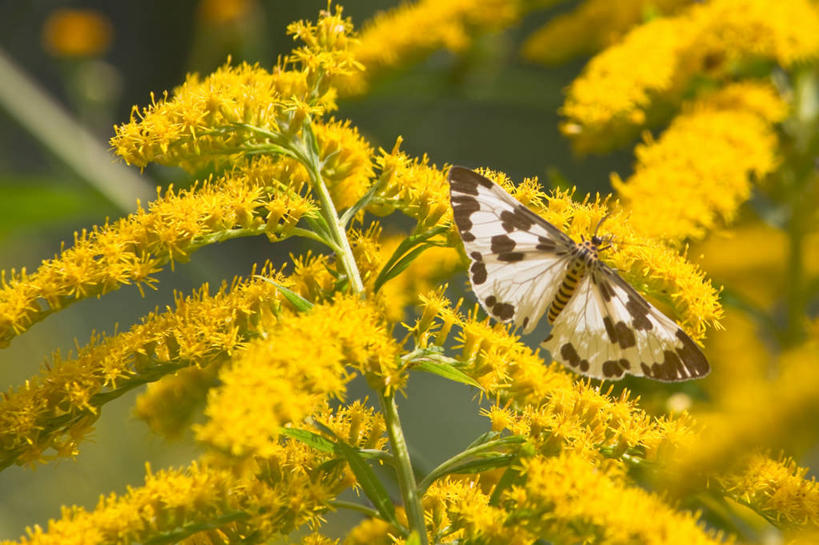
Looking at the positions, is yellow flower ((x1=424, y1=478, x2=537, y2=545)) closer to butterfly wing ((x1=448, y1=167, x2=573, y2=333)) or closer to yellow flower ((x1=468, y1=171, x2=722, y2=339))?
butterfly wing ((x1=448, y1=167, x2=573, y2=333))

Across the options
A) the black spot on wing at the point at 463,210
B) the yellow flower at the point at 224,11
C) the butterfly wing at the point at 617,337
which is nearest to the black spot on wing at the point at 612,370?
the butterfly wing at the point at 617,337

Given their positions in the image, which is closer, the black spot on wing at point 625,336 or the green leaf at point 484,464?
the green leaf at point 484,464

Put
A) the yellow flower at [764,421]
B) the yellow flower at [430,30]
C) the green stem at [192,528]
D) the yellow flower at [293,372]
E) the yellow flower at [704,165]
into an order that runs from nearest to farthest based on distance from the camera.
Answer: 1. the yellow flower at [764,421]
2. the yellow flower at [293,372]
3. the green stem at [192,528]
4. the yellow flower at [704,165]
5. the yellow flower at [430,30]

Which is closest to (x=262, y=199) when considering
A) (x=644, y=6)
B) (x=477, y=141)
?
(x=644, y=6)

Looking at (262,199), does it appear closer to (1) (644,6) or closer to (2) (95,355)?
(2) (95,355)

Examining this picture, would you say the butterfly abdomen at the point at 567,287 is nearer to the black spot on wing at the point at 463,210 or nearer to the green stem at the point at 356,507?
the black spot on wing at the point at 463,210

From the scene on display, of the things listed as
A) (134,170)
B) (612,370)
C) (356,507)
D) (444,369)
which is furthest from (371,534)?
(134,170)
